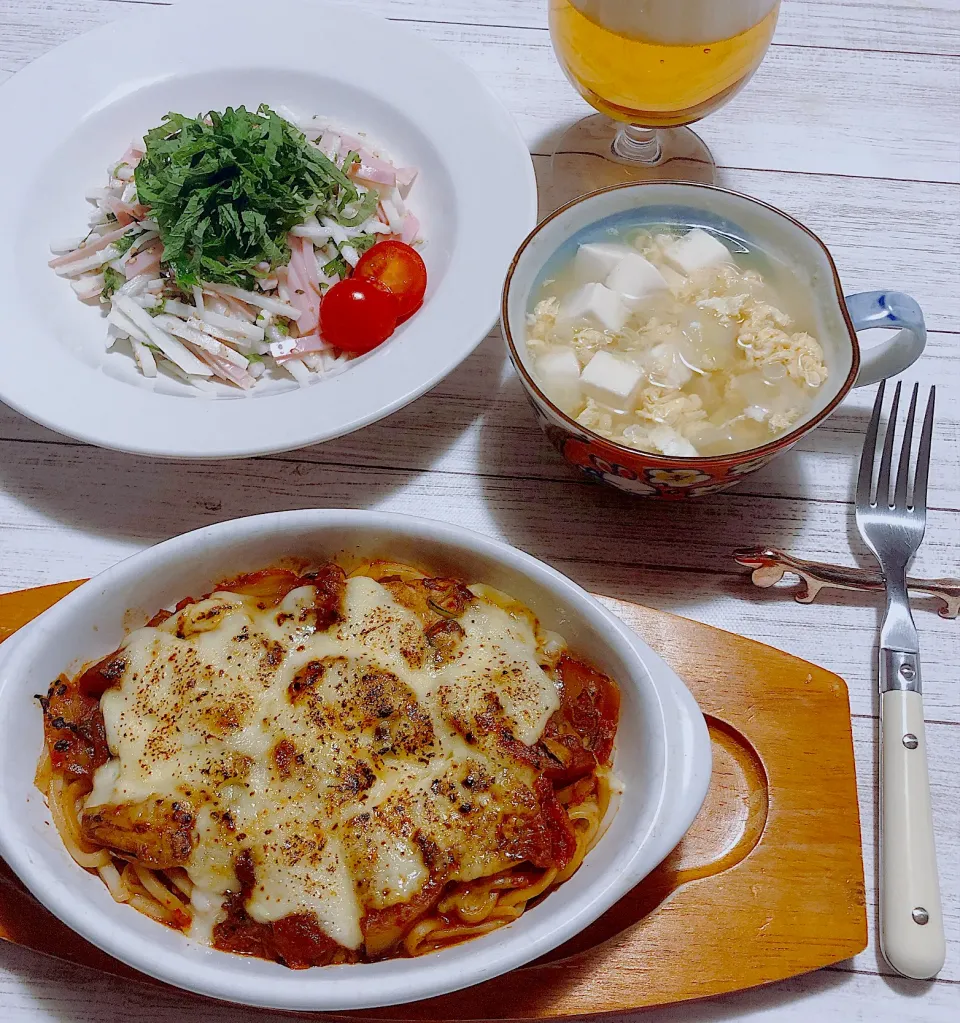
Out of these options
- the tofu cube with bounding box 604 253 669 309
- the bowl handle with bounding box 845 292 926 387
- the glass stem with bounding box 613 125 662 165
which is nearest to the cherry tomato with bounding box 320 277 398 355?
the tofu cube with bounding box 604 253 669 309

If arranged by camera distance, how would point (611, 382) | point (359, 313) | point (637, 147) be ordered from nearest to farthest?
point (611, 382)
point (359, 313)
point (637, 147)

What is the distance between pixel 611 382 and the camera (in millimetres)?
1629

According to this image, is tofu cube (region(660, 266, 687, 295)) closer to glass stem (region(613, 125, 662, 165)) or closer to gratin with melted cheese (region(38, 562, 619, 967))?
glass stem (region(613, 125, 662, 165))

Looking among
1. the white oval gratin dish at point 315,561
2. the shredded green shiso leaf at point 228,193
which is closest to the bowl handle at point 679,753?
the white oval gratin dish at point 315,561

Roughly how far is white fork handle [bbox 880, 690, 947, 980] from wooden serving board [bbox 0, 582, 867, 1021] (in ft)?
0.14

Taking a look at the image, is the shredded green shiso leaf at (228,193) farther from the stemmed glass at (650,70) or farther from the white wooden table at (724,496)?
the stemmed glass at (650,70)

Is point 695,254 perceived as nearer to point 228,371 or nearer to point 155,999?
point 228,371

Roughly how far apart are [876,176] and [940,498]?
31.8 inches

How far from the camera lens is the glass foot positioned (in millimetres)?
2184

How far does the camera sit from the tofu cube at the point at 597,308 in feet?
5.59

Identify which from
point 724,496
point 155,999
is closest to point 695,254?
point 724,496

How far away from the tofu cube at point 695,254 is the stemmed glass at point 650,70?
0.33m

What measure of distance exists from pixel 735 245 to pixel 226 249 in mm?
984

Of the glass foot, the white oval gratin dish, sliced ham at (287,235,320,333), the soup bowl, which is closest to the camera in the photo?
the white oval gratin dish
